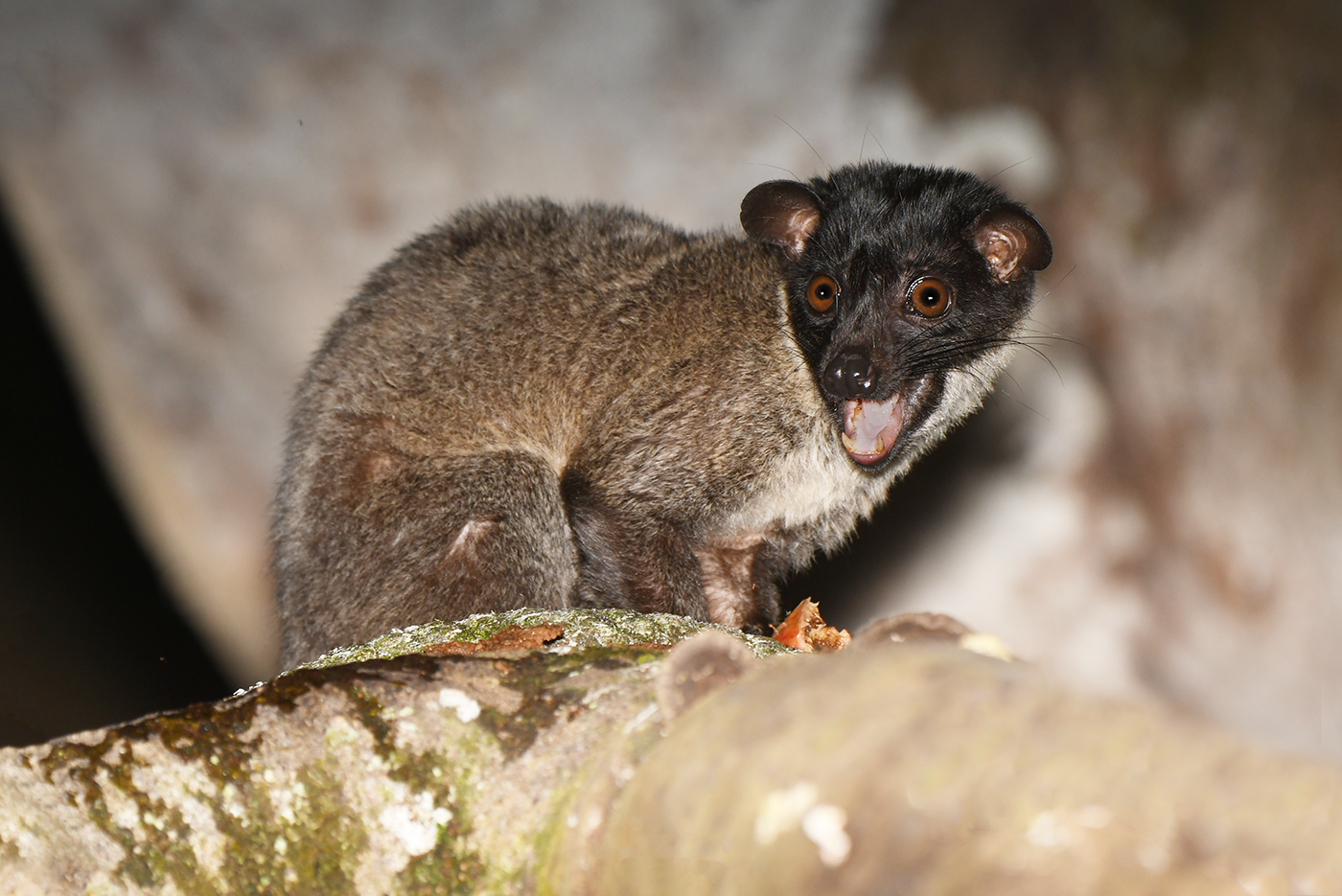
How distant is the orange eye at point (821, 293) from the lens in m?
3.86

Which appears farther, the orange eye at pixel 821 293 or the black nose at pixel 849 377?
the orange eye at pixel 821 293

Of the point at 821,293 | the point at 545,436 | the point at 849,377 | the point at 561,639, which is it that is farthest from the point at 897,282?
the point at 561,639

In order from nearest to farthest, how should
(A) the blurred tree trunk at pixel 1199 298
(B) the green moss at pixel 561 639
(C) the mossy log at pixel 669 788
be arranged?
(C) the mossy log at pixel 669 788 → (B) the green moss at pixel 561 639 → (A) the blurred tree trunk at pixel 1199 298

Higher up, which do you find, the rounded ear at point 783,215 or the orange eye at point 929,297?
the rounded ear at point 783,215

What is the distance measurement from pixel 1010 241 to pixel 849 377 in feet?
3.24

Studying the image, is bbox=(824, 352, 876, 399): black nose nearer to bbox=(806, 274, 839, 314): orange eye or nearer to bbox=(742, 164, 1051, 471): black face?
bbox=(742, 164, 1051, 471): black face

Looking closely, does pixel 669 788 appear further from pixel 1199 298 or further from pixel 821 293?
pixel 1199 298

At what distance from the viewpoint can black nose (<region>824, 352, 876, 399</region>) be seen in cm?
356

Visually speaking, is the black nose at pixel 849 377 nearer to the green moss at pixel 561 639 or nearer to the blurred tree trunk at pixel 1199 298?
the green moss at pixel 561 639

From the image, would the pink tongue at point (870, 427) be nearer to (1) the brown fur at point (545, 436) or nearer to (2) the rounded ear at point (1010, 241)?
(1) the brown fur at point (545, 436)

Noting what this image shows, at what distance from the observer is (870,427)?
3973mm

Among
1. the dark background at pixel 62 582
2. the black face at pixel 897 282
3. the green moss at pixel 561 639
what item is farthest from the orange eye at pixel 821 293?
the dark background at pixel 62 582

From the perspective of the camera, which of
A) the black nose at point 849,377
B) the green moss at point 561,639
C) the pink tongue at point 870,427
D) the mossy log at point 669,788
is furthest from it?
the pink tongue at point 870,427

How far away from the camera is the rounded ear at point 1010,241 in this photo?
3.79 metres
